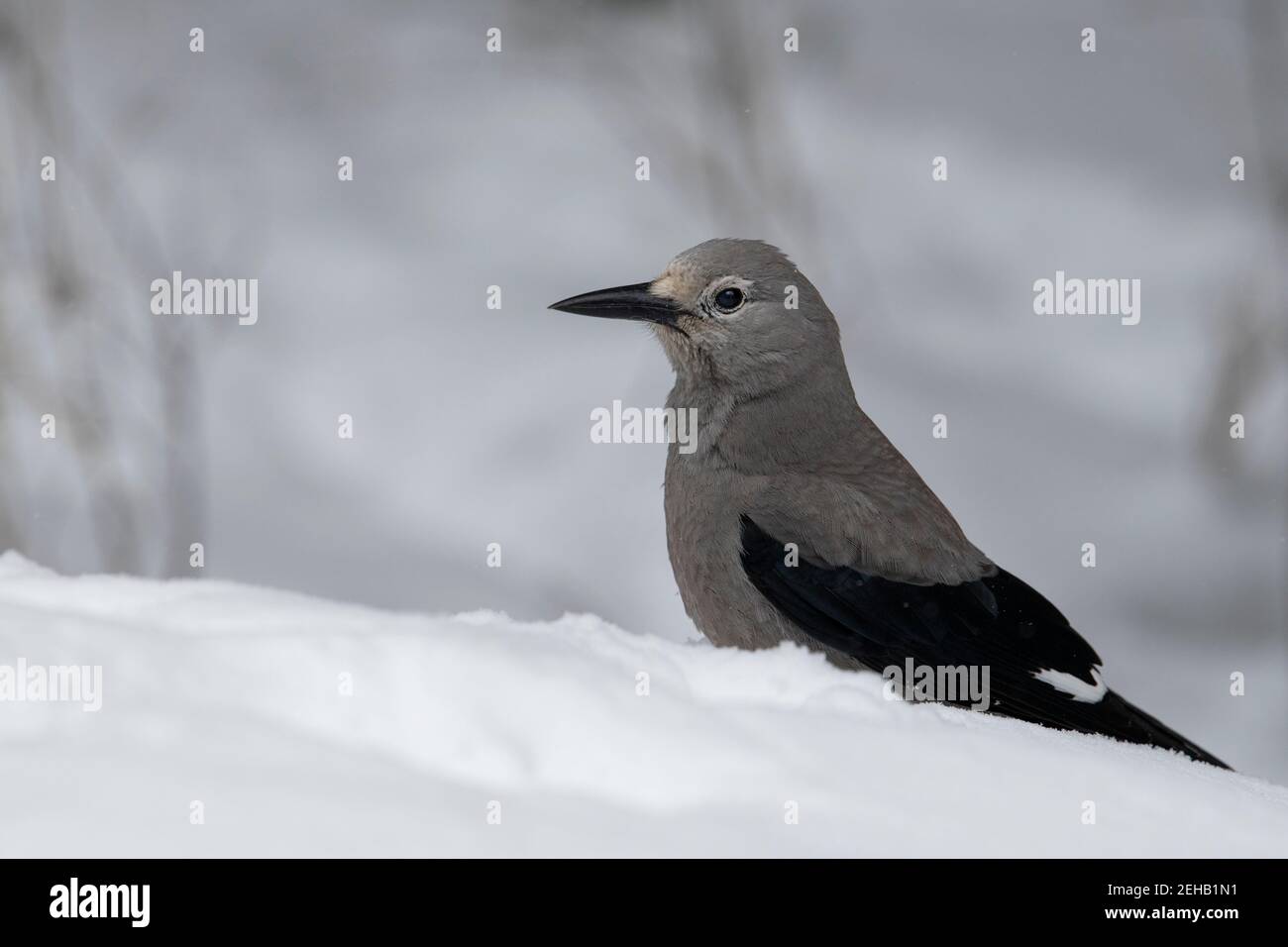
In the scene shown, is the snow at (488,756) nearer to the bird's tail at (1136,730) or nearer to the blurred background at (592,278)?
the bird's tail at (1136,730)

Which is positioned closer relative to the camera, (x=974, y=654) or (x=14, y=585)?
(x=14, y=585)

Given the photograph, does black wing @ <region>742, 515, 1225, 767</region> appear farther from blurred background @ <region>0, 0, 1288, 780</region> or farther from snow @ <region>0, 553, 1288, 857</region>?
blurred background @ <region>0, 0, 1288, 780</region>

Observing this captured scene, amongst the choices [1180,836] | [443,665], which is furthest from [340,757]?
[1180,836]

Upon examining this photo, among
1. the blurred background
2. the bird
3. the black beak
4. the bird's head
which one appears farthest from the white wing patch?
the blurred background

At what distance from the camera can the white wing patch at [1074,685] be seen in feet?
10.9

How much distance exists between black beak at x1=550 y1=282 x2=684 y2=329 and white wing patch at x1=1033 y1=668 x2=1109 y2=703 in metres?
1.19

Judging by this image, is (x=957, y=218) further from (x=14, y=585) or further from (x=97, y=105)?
(x=14, y=585)

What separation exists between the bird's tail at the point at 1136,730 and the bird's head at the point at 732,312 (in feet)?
3.41

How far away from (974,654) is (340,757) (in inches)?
77.6

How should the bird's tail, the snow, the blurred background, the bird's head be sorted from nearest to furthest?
1. the snow
2. the bird's tail
3. the bird's head
4. the blurred background

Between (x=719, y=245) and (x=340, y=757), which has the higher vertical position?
(x=719, y=245)

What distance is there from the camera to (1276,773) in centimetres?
668

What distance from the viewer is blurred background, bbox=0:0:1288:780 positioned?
716 centimetres

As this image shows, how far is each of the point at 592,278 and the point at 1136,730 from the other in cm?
612
